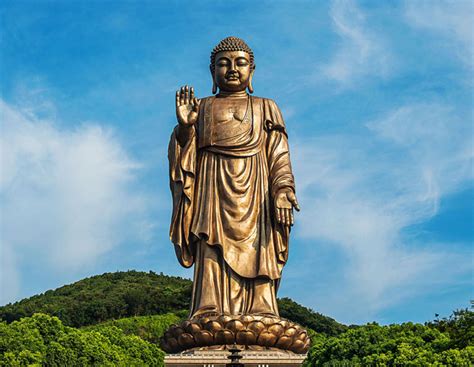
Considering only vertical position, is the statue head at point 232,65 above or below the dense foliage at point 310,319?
below

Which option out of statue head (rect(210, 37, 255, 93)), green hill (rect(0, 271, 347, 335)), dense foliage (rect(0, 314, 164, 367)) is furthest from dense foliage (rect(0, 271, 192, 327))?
statue head (rect(210, 37, 255, 93))

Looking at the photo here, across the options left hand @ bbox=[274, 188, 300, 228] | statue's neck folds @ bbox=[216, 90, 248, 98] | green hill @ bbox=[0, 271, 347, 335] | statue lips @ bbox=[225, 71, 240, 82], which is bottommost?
left hand @ bbox=[274, 188, 300, 228]

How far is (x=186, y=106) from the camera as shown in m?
12.4

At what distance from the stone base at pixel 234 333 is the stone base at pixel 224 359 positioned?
0.66 ft

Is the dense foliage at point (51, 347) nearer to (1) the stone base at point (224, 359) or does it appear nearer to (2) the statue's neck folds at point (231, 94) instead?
(2) the statue's neck folds at point (231, 94)

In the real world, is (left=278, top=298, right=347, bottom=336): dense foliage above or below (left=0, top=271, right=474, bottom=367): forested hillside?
above

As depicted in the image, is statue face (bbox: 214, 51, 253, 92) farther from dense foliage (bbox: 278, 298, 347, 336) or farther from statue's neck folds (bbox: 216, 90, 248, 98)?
dense foliage (bbox: 278, 298, 347, 336)

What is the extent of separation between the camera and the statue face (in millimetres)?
12812

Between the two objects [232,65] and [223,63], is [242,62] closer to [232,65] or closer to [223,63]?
[232,65]

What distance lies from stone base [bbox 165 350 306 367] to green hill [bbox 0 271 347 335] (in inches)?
1044

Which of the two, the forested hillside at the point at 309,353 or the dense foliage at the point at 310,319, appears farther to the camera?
the dense foliage at the point at 310,319

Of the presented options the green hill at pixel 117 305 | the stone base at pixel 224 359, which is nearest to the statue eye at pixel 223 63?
the stone base at pixel 224 359

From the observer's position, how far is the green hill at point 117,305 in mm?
37812

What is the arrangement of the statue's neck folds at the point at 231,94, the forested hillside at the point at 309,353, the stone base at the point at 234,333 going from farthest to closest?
the forested hillside at the point at 309,353 → the statue's neck folds at the point at 231,94 → the stone base at the point at 234,333
